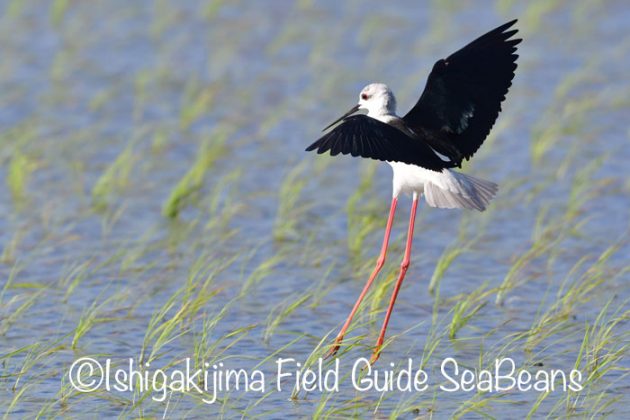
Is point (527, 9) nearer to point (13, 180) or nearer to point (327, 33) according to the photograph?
point (327, 33)

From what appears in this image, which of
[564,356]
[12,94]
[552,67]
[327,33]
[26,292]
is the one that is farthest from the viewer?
[327,33]

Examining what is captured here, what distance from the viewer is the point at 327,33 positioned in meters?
13.8

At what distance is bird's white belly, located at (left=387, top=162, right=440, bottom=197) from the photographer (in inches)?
260

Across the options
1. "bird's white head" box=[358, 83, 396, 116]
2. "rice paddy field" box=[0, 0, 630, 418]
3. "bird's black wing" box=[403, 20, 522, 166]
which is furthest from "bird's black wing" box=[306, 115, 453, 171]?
"rice paddy field" box=[0, 0, 630, 418]

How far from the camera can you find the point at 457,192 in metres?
6.54

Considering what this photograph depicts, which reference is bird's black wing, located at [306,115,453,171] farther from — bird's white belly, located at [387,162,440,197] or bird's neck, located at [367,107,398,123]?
bird's neck, located at [367,107,398,123]

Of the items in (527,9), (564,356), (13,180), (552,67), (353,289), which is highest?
(527,9)

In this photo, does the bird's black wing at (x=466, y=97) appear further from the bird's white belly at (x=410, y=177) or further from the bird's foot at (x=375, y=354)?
the bird's foot at (x=375, y=354)

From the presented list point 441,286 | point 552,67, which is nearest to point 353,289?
point 441,286

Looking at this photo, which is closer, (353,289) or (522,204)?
(353,289)

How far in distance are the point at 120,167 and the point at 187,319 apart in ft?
9.90

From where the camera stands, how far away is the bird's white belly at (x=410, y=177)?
6.61 m

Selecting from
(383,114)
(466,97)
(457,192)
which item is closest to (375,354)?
(457,192)

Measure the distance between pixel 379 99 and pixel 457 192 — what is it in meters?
0.67
